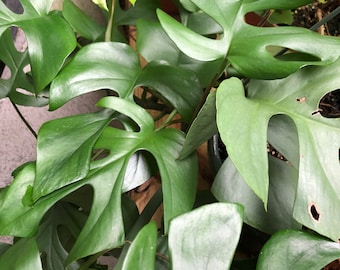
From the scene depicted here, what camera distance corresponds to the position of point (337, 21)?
1086 millimetres

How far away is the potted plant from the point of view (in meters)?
0.48

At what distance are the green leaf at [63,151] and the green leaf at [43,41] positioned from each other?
0.19ft

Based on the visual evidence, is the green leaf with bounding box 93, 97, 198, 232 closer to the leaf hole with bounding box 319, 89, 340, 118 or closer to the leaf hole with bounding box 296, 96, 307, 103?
the leaf hole with bounding box 296, 96, 307, 103

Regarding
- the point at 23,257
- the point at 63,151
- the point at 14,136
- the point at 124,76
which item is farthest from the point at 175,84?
the point at 14,136

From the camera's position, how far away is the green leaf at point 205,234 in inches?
18.3

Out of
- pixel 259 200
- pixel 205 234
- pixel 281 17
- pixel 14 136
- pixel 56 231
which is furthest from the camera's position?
pixel 14 136

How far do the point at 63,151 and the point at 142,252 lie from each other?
17cm

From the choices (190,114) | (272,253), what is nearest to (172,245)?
(272,253)

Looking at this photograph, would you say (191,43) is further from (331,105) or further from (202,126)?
(331,105)

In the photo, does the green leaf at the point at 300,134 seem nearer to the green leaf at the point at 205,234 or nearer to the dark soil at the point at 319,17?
the green leaf at the point at 205,234

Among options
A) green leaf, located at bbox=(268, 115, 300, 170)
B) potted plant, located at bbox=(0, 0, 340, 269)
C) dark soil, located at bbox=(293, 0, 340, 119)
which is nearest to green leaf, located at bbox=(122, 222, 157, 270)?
potted plant, located at bbox=(0, 0, 340, 269)

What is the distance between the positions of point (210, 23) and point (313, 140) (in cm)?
28

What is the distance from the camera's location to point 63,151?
56cm

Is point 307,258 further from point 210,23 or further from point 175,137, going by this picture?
point 210,23
